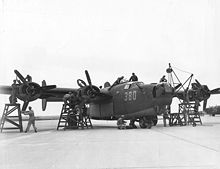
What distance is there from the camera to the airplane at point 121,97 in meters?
19.7

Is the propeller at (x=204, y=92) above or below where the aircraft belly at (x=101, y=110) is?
above

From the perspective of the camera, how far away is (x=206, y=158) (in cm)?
712

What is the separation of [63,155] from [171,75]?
17954mm

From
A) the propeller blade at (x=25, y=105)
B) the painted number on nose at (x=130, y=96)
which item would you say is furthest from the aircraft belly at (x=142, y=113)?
the propeller blade at (x=25, y=105)

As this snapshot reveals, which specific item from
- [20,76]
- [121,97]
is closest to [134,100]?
[121,97]

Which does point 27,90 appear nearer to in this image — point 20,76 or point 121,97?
point 20,76

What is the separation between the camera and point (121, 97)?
21938 mm

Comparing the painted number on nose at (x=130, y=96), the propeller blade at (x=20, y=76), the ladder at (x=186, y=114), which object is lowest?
the ladder at (x=186, y=114)

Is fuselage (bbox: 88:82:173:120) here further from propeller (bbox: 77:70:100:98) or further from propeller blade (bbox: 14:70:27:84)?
propeller blade (bbox: 14:70:27:84)

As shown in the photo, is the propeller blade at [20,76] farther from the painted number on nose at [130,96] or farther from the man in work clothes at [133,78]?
the man in work clothes at [133,78]

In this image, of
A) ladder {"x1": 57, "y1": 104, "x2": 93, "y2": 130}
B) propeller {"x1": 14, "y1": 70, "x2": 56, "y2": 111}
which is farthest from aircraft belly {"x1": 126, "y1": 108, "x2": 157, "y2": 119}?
propeller {"x1": 14, "y1": 70, "x2": 56, "y2": 111}

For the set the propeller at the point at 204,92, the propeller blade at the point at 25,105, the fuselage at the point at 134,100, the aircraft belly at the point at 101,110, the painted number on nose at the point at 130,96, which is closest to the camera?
the propeller blade at the point at 25,105

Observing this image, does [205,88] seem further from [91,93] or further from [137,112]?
[91,93]

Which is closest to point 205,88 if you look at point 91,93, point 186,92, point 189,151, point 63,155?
point 186,92
